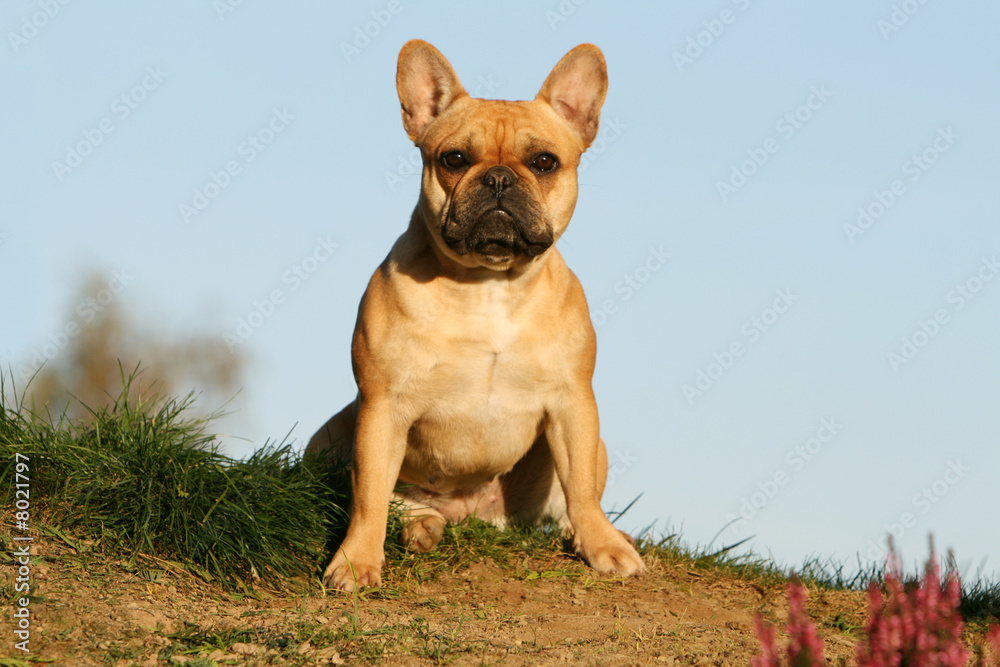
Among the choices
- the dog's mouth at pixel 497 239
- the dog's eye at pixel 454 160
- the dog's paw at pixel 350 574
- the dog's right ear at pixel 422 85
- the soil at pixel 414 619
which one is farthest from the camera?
the dog's right ear at pixel 422 85

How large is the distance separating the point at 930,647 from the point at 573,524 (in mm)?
3239

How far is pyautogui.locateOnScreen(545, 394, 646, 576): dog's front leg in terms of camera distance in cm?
599

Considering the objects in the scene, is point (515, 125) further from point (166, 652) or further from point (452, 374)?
point (166, 652)

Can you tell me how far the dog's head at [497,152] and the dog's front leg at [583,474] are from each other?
95 cm

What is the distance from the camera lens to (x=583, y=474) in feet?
19.8

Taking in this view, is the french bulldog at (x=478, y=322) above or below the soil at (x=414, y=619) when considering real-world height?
above

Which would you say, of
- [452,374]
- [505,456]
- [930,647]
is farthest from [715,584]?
[930,647]

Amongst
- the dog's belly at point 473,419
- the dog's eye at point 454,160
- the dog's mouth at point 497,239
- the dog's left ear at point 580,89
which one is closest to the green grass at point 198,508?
the dog's belly at point 473,419

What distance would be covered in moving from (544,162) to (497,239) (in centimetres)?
60

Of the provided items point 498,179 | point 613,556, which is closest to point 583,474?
point 613,556

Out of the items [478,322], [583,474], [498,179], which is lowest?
[583,474]

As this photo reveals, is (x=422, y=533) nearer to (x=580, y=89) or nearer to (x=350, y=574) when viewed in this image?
(x=350, y=574)

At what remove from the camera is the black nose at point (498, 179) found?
5477 mm

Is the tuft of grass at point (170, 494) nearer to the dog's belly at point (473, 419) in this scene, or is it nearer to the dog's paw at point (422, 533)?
the dog's paw at point (422, 533)
